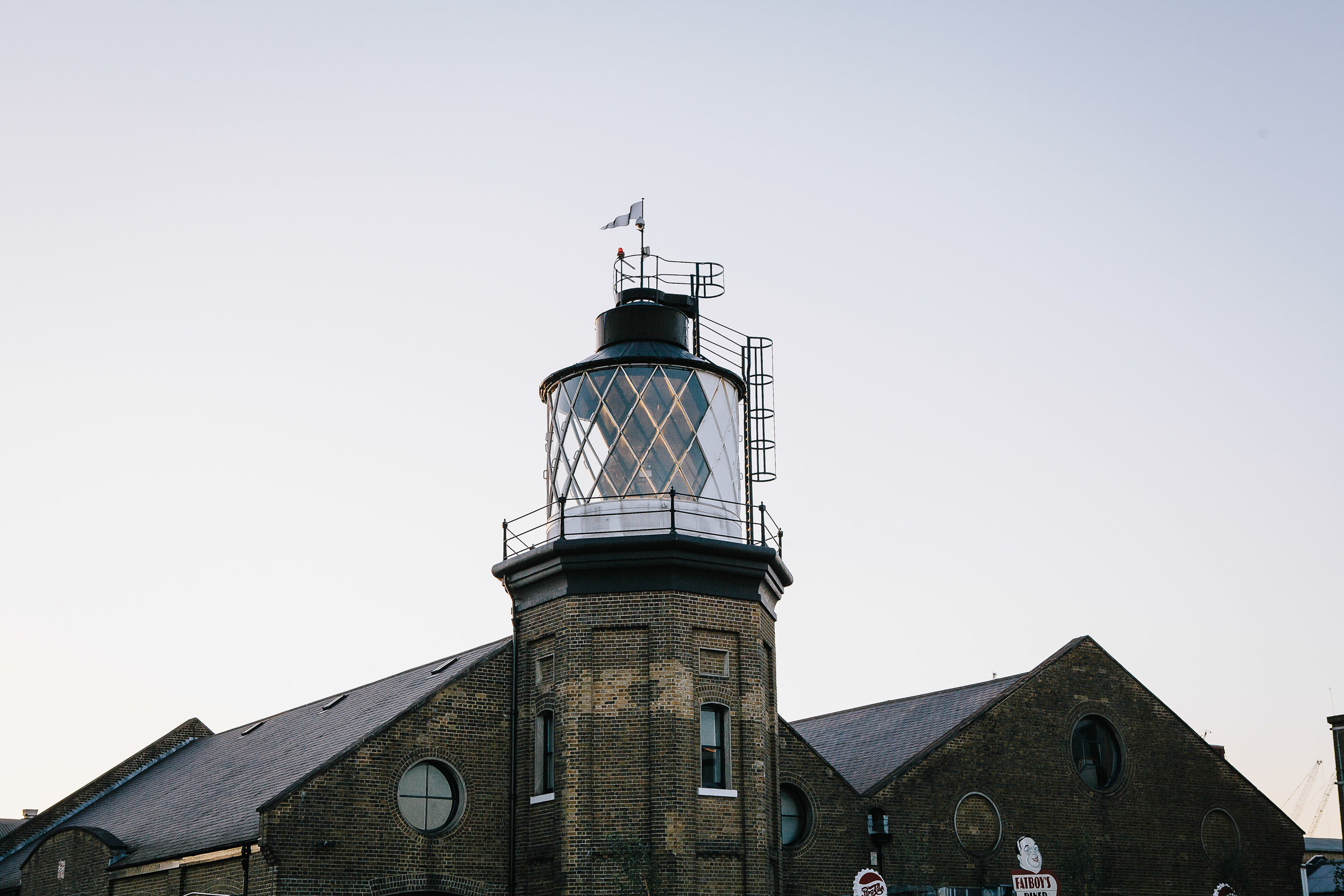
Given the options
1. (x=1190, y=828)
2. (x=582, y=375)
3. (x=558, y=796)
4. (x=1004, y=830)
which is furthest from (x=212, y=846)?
(x=1190, y=828)

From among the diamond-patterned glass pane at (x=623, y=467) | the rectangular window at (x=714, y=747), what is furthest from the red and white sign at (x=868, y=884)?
the diamond-patterned glass pane at (x=623, y=467)

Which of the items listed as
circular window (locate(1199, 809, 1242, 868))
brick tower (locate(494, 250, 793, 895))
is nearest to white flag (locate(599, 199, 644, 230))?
brick tower (locate(494, 250, 793, 895))

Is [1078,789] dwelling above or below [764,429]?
below

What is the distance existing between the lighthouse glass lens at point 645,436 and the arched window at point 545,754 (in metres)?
3.92

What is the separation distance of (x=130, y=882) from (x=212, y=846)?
401 cm

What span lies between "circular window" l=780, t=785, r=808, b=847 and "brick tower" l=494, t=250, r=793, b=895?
2607mm

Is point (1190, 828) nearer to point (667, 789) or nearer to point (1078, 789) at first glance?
point (1078, 789)

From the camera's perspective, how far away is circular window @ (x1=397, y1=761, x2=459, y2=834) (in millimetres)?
25500

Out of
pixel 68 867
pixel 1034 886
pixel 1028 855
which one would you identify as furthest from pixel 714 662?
pixel 68 867

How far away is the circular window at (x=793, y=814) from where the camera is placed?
29125 millimetres

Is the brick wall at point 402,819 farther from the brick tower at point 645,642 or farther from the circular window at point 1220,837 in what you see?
the circular window at point 1220,837

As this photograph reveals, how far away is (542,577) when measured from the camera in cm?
2625

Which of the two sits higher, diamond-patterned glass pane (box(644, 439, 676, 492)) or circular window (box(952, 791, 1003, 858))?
diamond-patterned glass pane (box(644, 439, 676, 492))

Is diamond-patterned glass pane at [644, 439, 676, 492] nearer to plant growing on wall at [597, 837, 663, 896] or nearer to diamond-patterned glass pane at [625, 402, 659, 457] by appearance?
diamond-patterned glass pane at [625, 402, 659, 457]
